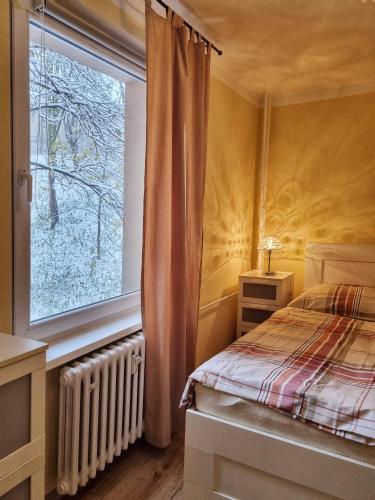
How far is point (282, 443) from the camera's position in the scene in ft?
4.48

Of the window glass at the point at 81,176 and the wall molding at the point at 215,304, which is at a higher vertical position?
the window glass at the point at 81,176

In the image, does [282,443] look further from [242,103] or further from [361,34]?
[242,103]

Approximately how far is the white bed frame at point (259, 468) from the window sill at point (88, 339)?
20.6 inches

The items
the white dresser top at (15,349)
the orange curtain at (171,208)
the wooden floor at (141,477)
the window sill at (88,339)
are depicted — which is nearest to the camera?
the white dresser top at (15,349)

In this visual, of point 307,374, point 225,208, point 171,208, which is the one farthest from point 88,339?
point 225,208

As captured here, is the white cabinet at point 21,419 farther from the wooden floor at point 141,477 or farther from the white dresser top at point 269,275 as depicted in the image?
the white dresser top at point 269,275

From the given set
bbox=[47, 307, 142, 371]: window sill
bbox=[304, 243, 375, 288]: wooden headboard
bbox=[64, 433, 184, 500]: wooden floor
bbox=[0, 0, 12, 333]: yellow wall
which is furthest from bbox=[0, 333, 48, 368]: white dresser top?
bbox=[304, 243, 375, 288]: wooden headboard

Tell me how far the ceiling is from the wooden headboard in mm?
1348

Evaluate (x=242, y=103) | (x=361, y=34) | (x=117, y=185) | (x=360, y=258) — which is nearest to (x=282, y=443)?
(x=117, y=185)

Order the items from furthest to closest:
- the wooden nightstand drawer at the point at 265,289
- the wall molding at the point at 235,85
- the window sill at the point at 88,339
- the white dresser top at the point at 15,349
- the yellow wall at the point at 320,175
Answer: the yellow wall at the point at 320,175 → the wooden nightstand drawer at the point at 265,289 → the wall molding at the point at 235,85 → the window sill at the point at 88,339 → the white dresser top at the point at 15,349

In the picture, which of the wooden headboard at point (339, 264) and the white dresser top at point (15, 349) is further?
the wooden headboard at point (339, 264)

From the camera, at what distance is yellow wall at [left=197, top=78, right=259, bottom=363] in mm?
2789

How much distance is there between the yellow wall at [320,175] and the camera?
312 cm

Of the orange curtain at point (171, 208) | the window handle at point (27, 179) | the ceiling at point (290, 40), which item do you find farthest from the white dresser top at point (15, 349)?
the ceiling at point (290, 40)
